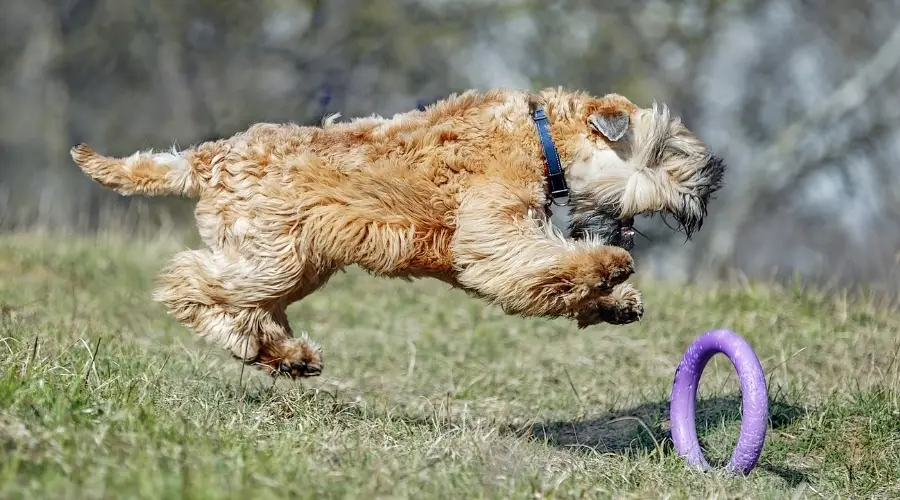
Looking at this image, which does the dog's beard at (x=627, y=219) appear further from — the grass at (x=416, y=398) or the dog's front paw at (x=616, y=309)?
the grass at (x=416, y=398)

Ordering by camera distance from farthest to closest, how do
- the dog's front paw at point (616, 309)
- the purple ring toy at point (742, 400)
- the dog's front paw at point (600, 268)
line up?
the dog's front paw at point (616, 309), the dog's front paw at point (600, 268), the purple ring toy at point (742, 400)

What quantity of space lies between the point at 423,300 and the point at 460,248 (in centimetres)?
402

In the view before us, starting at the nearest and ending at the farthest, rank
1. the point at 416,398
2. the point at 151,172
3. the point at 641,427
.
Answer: the point at 151,172 → the point at 641,427 → the point at 416,398

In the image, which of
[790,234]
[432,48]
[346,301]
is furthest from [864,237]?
[346,301]

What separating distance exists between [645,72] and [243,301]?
1283 cm

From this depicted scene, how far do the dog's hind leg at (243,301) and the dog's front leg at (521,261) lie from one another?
0.84 m

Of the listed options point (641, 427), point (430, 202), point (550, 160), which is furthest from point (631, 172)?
point (641, 427)

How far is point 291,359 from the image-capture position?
5.11 meters

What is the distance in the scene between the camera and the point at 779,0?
16500 millimetres

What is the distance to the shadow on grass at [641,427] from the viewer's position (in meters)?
5.11

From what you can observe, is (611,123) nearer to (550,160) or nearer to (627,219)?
(550,160)

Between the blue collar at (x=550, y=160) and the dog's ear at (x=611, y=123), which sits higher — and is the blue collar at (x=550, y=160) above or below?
below

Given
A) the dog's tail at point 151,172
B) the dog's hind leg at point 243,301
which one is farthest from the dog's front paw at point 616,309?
the dog's tail at point 151,172

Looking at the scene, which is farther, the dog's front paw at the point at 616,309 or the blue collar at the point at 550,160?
the blue collar at the point at 550,160
